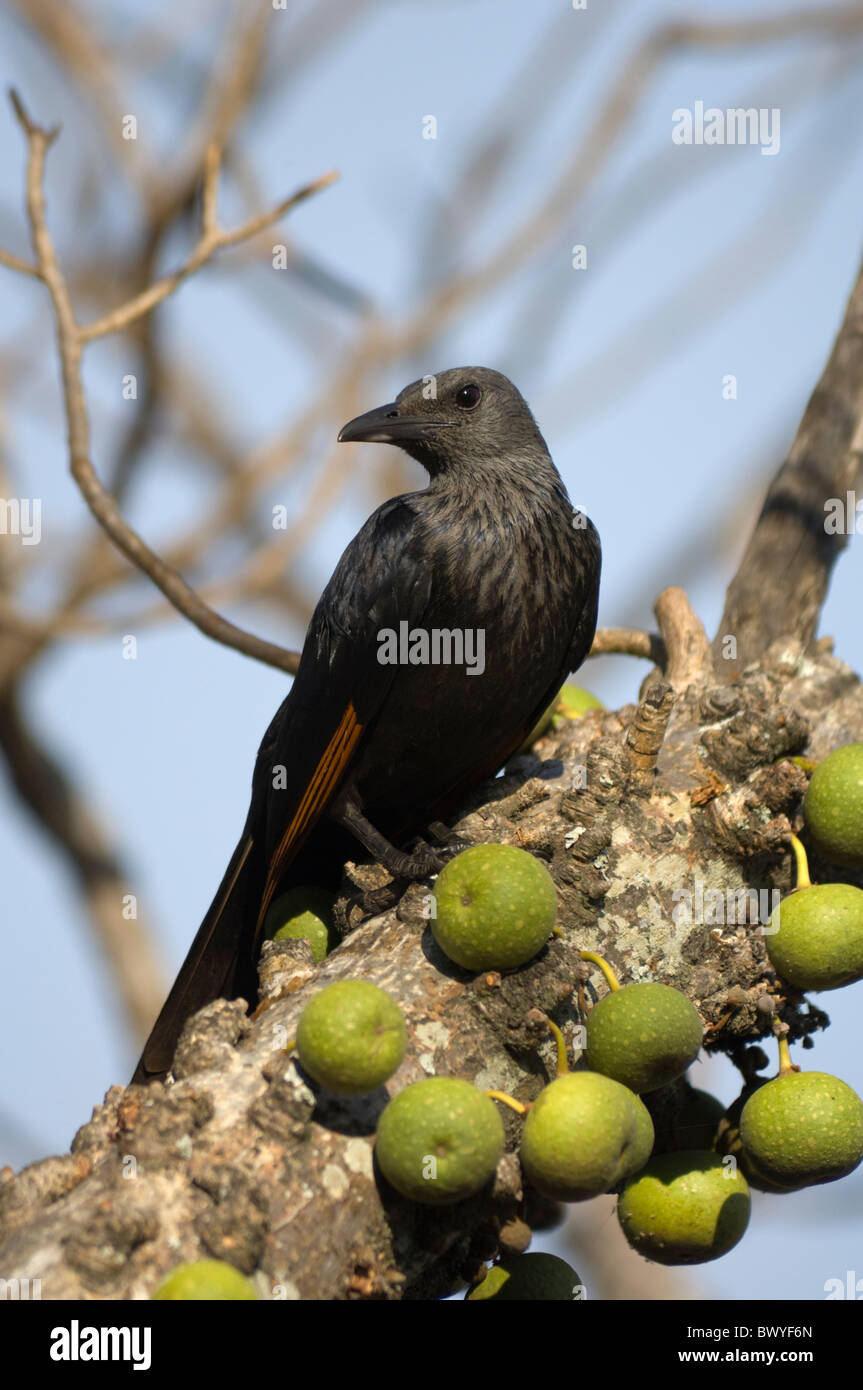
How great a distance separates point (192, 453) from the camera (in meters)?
8.95

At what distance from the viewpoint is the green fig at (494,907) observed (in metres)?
2.46

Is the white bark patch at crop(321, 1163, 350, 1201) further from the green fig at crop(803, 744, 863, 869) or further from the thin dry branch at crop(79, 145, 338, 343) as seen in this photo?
the thin dry branch at crop(79, 145, 338, 343)

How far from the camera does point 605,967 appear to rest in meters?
2.62

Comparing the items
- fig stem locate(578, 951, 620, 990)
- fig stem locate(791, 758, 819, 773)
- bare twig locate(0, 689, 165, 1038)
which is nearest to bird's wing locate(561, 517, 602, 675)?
fig stem locate(791, 758, 819, 773)

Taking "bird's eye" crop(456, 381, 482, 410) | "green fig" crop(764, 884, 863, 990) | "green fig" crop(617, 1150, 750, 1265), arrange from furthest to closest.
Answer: "bird's eye" crop(456, 381, 482, 410) → "green fig" crop(764, 884, 863, 990) → "green fig" crop(617, 1150, 750, 1265)

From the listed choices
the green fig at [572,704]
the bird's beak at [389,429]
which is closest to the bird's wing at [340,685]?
the bird's beak at [389,429]

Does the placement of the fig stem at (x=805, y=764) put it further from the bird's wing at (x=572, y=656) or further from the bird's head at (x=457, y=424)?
the bird's head at (x=457, y=424)

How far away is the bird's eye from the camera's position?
419 centimetres

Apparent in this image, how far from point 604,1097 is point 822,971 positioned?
0.73 meters

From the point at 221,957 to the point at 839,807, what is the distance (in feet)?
5.54

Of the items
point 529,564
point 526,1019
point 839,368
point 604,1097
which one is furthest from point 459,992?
point 839,368

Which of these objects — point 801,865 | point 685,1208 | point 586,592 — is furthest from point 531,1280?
point 586,592

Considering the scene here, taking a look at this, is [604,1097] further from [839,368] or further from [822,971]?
[839,368]

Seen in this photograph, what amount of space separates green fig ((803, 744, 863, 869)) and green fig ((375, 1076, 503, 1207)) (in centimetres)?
119
